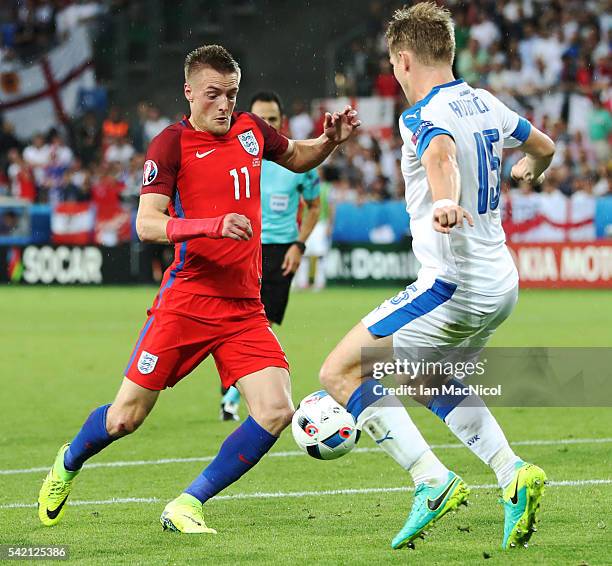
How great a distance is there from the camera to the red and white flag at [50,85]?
31031 millimetres

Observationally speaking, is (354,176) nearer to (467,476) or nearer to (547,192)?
(547,192)

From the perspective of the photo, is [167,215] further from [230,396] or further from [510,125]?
[230,396]

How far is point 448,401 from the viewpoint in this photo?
18.6 feet


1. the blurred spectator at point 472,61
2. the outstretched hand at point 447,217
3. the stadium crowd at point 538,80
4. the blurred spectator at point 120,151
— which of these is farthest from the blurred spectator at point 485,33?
the outstretched hand at point 447,217

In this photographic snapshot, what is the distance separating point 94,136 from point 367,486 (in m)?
23.7

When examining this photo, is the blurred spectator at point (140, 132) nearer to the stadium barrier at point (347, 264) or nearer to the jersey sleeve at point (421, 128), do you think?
the stadium barrier at point (347, 264)

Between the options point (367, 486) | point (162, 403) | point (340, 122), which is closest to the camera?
point (340, 122)

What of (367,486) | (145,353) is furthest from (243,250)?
(367,486)

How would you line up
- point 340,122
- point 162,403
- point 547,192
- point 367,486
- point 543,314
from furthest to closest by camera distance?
point 547,192, point 543,314, point 162,403, point 367,486, point 340,122

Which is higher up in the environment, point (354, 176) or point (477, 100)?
point (477, 100)

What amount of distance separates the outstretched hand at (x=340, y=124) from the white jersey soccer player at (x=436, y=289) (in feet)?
3.37

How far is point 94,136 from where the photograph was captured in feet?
97.8

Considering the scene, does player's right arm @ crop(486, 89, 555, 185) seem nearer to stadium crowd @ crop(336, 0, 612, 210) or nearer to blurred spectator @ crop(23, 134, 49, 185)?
stadium crowd @ crop(336, 0, 612, 210)

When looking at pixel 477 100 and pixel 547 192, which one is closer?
pixel 477 100
